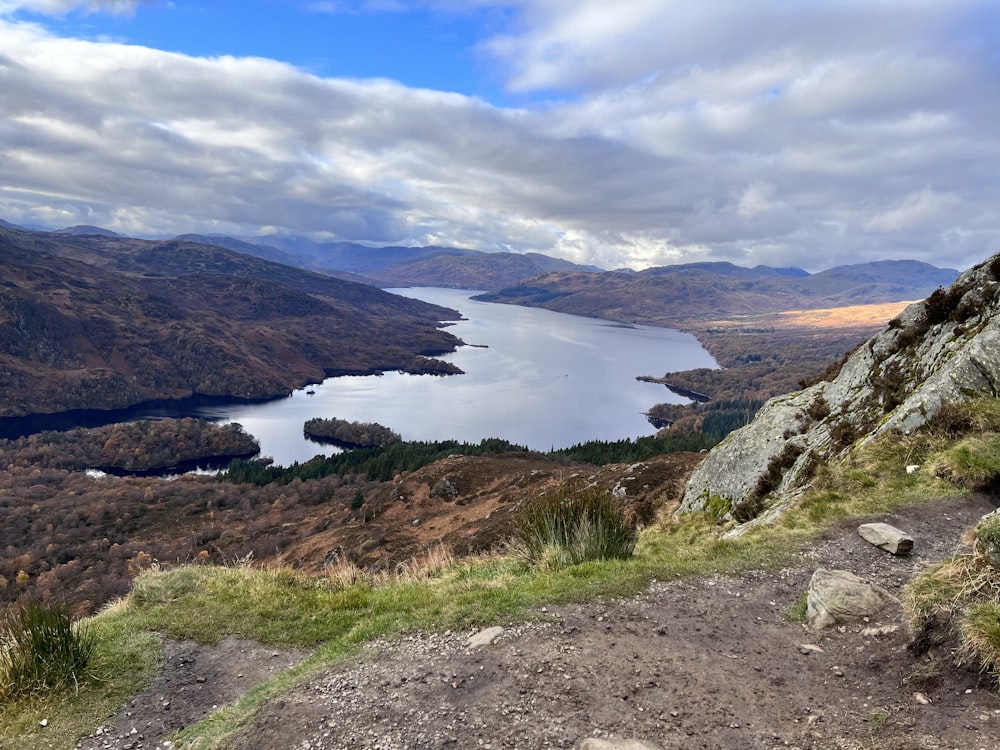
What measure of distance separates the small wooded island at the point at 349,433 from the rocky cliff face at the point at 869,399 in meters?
130

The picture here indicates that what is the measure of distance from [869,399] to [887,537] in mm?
9469

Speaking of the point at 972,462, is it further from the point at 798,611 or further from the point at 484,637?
the point at 484,637

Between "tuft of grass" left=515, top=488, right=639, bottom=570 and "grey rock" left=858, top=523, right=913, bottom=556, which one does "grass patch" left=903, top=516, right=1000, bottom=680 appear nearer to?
"grey rock" left=858, top=523, right=913, bottom=556

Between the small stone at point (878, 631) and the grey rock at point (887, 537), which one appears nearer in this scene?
the small stone at point (878, 631)

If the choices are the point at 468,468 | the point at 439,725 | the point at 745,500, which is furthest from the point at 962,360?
the point at 468,468

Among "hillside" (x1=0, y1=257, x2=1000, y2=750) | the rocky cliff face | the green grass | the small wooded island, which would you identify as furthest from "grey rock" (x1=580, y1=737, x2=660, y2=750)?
the small wooded island

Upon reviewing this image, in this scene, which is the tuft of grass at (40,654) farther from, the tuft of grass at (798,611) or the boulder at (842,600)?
the boulder at (842,600)

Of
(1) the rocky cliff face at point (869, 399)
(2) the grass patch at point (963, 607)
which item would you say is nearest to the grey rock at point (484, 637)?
(2) the grass patch at point (963, 607)

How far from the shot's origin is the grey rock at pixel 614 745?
17.5ft

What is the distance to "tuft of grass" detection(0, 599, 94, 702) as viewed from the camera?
8.12 meters

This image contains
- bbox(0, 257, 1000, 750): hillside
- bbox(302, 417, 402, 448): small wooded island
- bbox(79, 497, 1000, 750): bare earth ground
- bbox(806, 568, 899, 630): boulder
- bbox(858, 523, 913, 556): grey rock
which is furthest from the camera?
Result: bbox(302, 417, 402, 448): small wooded island

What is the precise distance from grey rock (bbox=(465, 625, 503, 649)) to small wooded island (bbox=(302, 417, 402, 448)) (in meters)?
139

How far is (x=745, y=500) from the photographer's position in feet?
57.8

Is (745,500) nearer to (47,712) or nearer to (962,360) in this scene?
(962,360)
